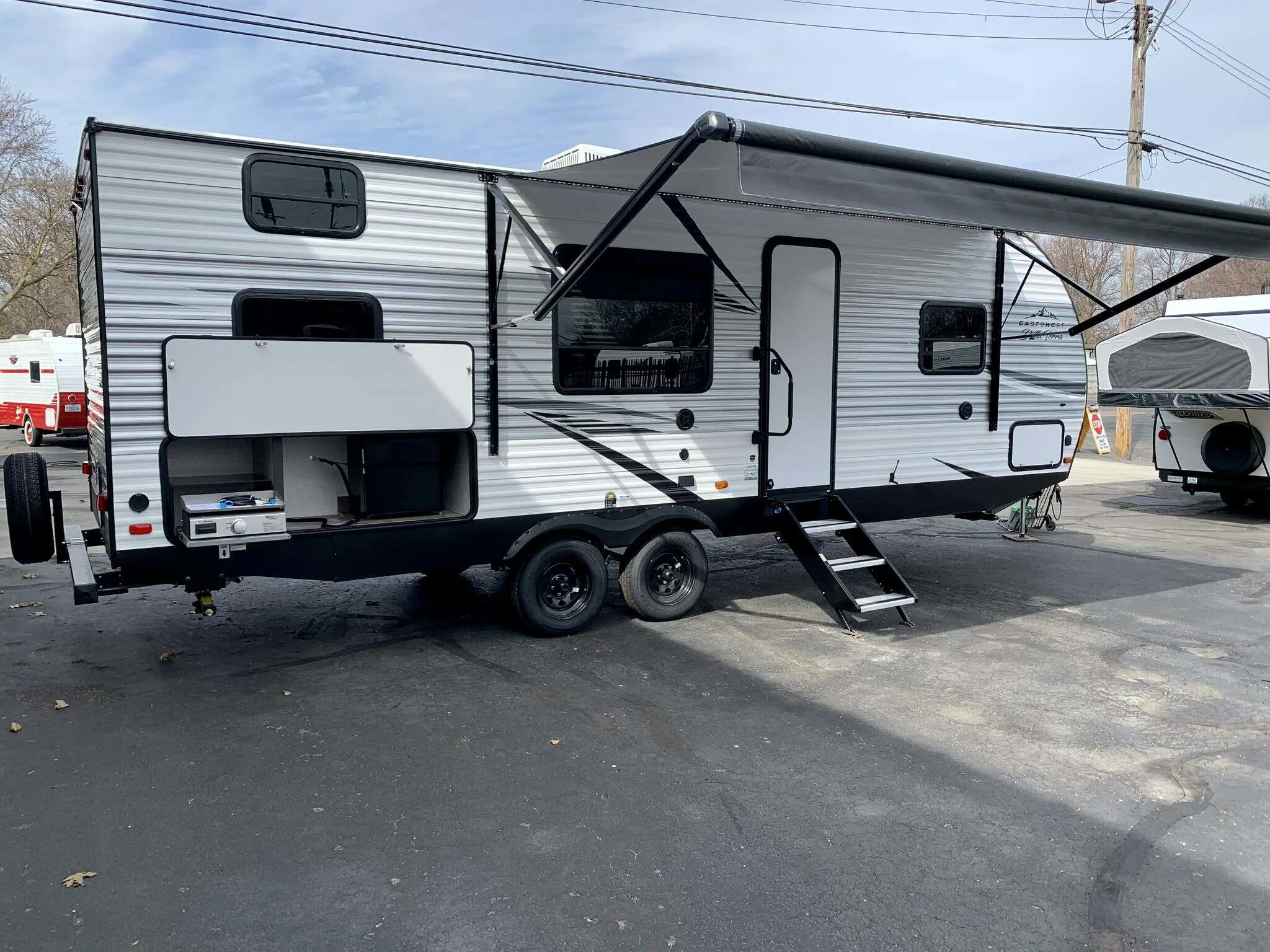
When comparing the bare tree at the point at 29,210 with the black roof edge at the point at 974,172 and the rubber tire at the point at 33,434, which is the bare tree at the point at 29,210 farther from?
the black roof edge at the point at 974,172

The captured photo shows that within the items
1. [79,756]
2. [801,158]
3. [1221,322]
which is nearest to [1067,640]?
[801,158]

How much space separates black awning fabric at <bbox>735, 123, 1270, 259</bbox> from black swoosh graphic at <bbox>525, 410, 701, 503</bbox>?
2050 mm

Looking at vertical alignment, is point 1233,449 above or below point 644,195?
below

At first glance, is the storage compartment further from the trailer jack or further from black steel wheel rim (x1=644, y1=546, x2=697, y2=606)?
black steel wheel rim (x1=644, y1=546, x2=697, y2=606)

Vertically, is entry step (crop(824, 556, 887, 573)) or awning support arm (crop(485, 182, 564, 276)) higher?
awning support arm (crop(485, 182, 564, 276))

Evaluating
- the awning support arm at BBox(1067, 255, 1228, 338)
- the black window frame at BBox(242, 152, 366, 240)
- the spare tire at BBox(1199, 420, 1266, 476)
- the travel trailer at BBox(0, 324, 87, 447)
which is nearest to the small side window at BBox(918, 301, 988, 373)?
the awning support arm at BBox(1067, 255, 1228, 338)

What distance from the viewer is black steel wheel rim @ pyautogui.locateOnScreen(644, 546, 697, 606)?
698 centimetres

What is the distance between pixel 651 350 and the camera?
675cm

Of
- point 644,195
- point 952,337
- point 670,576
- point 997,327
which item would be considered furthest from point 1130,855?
point 997,327

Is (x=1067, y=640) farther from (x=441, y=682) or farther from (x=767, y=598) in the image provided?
(x=441, y=682)

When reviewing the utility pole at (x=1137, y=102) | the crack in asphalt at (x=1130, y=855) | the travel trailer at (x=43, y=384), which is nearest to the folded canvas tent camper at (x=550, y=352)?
the crack in asphalt at (x=1130, y=855)

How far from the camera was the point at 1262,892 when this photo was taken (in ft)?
11.7

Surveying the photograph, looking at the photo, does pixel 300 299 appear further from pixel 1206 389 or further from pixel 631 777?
pixel 1206 389

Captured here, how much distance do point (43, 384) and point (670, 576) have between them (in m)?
18.5
